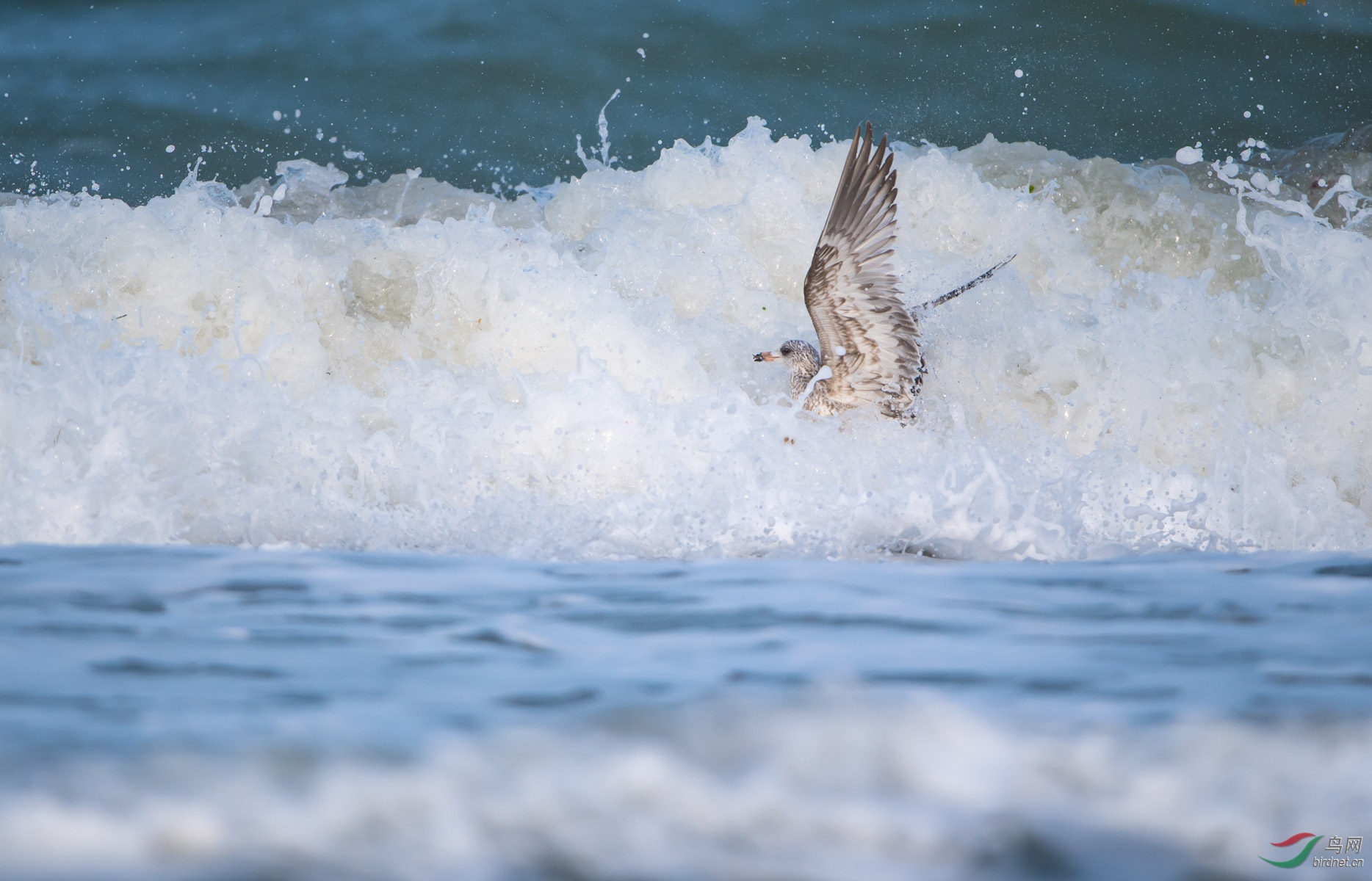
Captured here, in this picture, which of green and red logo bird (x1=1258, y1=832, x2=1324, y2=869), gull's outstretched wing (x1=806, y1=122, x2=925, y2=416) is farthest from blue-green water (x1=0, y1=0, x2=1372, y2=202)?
green and red logo bird (x1=1258, y1=832, x2=1324, y2=869)

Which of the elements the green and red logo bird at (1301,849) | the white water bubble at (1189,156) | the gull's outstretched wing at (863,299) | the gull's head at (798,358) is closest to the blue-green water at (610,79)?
the white water bubble at (1189,156)

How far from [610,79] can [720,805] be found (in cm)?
690

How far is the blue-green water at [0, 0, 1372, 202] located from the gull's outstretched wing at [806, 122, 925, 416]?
2.68 meters

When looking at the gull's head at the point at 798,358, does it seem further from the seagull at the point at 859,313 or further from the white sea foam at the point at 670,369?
the white sea foam at the point at 670,369

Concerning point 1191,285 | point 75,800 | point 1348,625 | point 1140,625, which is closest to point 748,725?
point 75,800

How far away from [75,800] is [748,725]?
80 cm

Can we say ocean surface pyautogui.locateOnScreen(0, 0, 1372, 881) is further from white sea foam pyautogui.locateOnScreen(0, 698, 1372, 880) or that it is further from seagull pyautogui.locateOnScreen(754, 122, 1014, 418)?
seagull pyautogui.locateOnScreen(754, 122, 1014, 418)

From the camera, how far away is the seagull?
15.4ft

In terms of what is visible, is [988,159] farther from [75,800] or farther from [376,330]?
[75,800]

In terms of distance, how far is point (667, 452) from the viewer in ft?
13.5

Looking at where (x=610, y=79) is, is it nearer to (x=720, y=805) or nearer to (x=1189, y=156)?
→ (x=1189, y=156)

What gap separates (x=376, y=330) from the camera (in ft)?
17.7

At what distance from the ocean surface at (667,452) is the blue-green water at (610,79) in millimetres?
33

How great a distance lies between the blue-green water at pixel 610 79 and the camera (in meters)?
7.30
